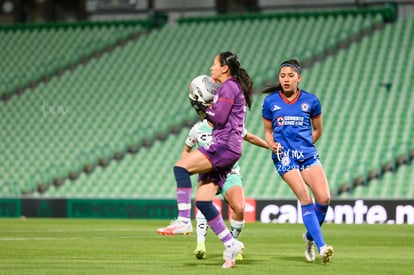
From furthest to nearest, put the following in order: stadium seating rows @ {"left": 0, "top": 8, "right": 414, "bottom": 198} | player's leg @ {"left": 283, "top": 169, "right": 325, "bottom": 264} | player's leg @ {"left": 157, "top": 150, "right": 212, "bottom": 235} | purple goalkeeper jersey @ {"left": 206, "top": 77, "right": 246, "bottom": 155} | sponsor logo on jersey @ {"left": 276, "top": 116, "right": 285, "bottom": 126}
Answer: stadium seating rows @ {"left": 0, "top": 8, "right": 414, "bottom": 198} → sponsor logo on jersey @ {"left": 276, "top": 116, "right": 285, "bottom": 126} → player's leg @ {"left": 283, "top": 169, "right": 325, "bottom": 264} → purple goalkeeper jersey @ {"left": 206, "top": 77, "right": 246, "bottom": 155} → player's leg @ {"left": 157, "top": 150, "right": 212, "bottom": 235}

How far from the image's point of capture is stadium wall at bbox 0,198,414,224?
2434 cm

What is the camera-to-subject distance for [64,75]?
120 ft

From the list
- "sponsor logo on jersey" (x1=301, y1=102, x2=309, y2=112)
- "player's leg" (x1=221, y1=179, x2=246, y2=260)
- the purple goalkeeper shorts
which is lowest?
"player's leg" (x1=221, y1=179, x2=246, y2=260)

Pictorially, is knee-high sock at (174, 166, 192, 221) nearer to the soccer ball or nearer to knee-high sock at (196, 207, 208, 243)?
the soccer ball

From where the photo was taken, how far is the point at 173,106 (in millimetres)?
33156

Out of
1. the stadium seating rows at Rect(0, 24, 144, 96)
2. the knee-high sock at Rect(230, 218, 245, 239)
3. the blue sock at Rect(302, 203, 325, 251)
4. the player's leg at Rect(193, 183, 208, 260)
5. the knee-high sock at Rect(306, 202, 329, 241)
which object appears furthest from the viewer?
the stadium seating rows at Rect(0, 24, 144, 96)

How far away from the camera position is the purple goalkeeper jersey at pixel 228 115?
10.5 metres

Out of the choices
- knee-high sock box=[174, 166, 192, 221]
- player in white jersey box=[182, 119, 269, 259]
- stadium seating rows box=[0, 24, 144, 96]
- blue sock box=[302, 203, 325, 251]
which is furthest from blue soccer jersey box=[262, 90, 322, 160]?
stadium seating rows box=[0, 24, 144, 96]

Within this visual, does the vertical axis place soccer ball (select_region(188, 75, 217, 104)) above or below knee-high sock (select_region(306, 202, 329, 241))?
above

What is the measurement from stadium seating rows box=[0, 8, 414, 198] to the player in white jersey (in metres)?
14.8

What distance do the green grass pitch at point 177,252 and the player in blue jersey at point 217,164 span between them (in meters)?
0.42

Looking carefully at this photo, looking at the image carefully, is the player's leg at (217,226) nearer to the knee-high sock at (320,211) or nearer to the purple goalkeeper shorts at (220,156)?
the purple goalkeeper shorts at (220,156)

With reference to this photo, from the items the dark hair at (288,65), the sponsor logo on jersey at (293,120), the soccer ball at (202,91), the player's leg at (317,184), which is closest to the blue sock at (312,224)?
the player's leg at (317,184)

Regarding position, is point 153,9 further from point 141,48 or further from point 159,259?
point 159,259
